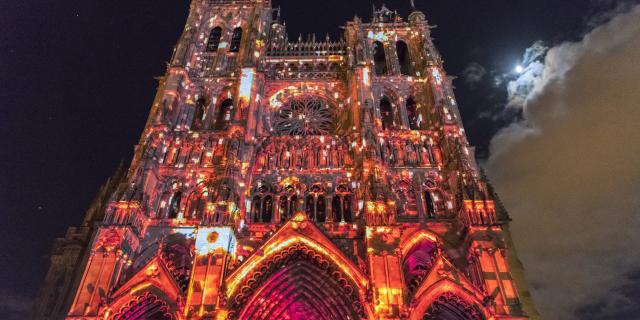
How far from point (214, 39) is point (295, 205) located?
16.9 m

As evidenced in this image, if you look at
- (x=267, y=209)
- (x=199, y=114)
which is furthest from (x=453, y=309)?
(x=199, y=114)

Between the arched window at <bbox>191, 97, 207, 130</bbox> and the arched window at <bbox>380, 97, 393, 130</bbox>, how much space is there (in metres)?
11.8

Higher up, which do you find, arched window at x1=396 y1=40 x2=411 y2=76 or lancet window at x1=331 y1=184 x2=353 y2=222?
arched window at x1=396 y1=40 x2=411 y2=76

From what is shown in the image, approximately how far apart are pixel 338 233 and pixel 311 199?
8.42ft

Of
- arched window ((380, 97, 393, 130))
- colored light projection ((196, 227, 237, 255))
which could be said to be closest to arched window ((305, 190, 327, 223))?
colored light projection ((196, 227, 237, 255))

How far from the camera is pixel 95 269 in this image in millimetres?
16922

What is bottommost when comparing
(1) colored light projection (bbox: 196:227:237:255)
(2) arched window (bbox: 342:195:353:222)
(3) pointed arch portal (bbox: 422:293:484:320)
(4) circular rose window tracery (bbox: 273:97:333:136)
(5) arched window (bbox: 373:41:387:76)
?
(3) pointed arch portal (bbox: 422:293:484:320)

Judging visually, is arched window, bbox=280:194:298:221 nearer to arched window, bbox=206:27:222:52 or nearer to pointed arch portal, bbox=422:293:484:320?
pointed arch portal, bbox=422:293:484:320

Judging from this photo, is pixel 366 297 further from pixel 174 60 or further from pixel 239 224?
pixel 174 60

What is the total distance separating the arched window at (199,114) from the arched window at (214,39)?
5.20 m

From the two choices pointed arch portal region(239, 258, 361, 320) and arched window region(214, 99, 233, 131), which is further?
arched window region(214, 99, 233, 131)

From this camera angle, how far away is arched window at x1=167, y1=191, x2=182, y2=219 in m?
20.8

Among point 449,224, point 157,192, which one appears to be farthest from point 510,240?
point 157,192

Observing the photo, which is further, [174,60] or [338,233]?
[174,60]
